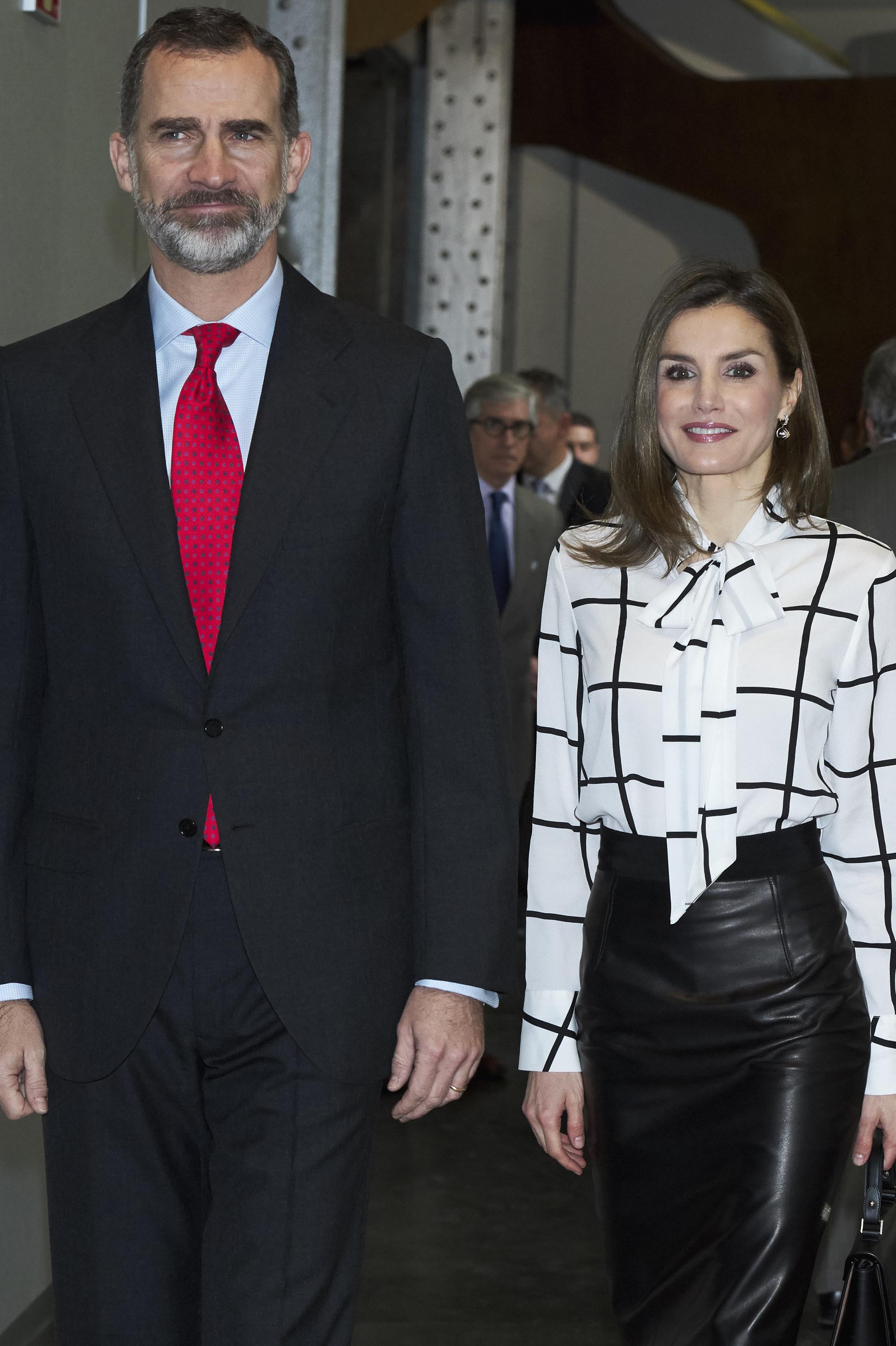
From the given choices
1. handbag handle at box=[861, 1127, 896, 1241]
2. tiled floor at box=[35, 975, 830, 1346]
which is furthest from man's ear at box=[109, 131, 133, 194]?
tiled floor at box=[35, 975, 830, 1346]

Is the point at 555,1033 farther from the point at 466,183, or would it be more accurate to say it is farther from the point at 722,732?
the point at 466,183

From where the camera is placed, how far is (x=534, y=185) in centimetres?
1172

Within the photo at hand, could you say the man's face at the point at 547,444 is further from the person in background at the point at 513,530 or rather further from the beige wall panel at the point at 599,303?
the beige wall panel at the point at 599,303

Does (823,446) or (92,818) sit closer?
(92,818)

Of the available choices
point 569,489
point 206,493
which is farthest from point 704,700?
point 569,489

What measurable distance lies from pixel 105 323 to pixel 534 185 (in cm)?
1014

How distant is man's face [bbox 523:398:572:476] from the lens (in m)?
7.16

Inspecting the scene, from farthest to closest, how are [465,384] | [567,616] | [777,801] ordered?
1. [465,384]
2. [567,616]
3. [777,801]

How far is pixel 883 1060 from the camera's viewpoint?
87.7 inches

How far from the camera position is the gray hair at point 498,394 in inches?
221

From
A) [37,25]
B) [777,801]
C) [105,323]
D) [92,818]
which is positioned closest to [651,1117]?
[777,801]

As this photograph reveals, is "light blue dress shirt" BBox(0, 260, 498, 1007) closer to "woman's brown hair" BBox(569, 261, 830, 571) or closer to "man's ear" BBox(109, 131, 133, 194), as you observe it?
"man's ear" BBox(109, 131, 133, 194)

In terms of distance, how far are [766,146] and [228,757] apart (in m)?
9.52

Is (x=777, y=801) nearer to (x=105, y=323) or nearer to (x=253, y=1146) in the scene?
(x=253, y=1146)
